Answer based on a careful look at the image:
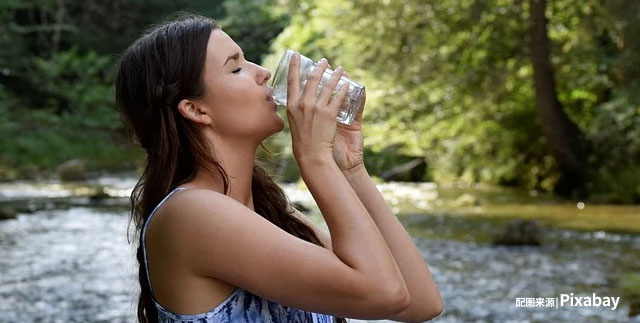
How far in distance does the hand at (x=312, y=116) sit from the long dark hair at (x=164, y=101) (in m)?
0.16

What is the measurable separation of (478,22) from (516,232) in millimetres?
5611

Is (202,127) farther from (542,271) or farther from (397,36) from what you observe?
(397,36)

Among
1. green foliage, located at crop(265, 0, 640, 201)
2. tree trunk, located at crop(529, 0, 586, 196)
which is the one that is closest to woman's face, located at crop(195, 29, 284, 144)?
green foliage, located at crop(265, 0, 640, 201)

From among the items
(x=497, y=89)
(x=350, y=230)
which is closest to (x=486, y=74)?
(x=497, y=89)

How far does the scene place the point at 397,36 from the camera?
1566 centimetres

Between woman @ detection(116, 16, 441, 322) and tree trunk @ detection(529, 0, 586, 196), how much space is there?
13.8 m

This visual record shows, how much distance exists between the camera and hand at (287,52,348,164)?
5.45 ft

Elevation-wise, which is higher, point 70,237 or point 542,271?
point 542,271

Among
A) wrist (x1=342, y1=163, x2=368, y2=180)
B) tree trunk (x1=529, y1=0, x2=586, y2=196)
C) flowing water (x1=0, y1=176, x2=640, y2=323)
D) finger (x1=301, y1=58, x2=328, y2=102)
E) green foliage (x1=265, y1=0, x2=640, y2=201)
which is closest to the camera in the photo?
finger (x1=301, y1=58, x2=328, y2=102)

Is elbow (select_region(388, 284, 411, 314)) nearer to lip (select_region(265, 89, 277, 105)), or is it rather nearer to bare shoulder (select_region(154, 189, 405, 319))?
bare shoulder (select_region(154, 189, 405, 319))

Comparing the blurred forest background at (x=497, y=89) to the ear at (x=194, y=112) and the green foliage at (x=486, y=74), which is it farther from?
the ear at (x=194, y=112)

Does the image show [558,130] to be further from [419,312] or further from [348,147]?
[419,312]

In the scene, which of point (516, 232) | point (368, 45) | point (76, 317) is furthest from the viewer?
point (368, 45)

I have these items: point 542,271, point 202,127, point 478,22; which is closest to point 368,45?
point 478,22
